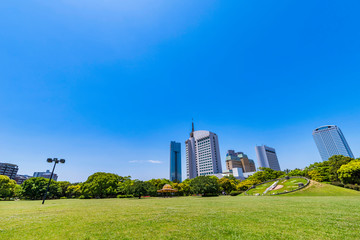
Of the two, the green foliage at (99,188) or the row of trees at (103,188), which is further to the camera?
the green foliage at (99,188)

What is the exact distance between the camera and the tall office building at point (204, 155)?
141125mm

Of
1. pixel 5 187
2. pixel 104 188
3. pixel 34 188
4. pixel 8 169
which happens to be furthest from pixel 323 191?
pixel 8 169

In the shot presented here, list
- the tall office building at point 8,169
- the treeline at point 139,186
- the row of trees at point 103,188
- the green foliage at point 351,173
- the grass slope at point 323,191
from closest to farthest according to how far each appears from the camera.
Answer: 1. the grass slope at point 323,191
2. the green foliage at point 351,173
3. the treeline at point 139,186
4. the row of trees at point 103,188
5. the tall office building at point 8,169

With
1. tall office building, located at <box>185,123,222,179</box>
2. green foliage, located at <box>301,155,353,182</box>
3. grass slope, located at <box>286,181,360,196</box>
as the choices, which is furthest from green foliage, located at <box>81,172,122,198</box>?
tall office building, located at <box>185,123,222,179</box>

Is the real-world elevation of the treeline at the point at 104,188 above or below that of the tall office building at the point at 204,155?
below

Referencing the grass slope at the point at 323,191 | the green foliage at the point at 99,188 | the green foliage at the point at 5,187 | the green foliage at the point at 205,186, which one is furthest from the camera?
the green foliage at the point at 99,188

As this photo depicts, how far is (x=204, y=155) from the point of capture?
5876 inches

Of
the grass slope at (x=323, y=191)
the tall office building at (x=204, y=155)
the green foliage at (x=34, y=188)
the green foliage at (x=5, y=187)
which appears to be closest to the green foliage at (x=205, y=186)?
the grass slope at (x=323, y=191)

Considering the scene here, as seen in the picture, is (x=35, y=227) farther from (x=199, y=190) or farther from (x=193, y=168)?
(x=193, y=168)

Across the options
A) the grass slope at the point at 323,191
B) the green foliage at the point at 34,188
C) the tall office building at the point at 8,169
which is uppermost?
the tall office building at the point at 8,169

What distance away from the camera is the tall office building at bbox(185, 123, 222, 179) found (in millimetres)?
141125

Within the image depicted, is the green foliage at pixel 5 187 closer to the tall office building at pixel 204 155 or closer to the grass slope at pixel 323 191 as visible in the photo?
the grass slope at pixel 323 191

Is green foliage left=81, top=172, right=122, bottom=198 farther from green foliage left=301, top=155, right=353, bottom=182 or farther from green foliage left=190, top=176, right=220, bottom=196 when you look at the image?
green foliage left=301, top=155, right=353, bottom=182

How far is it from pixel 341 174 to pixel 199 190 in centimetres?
3384
